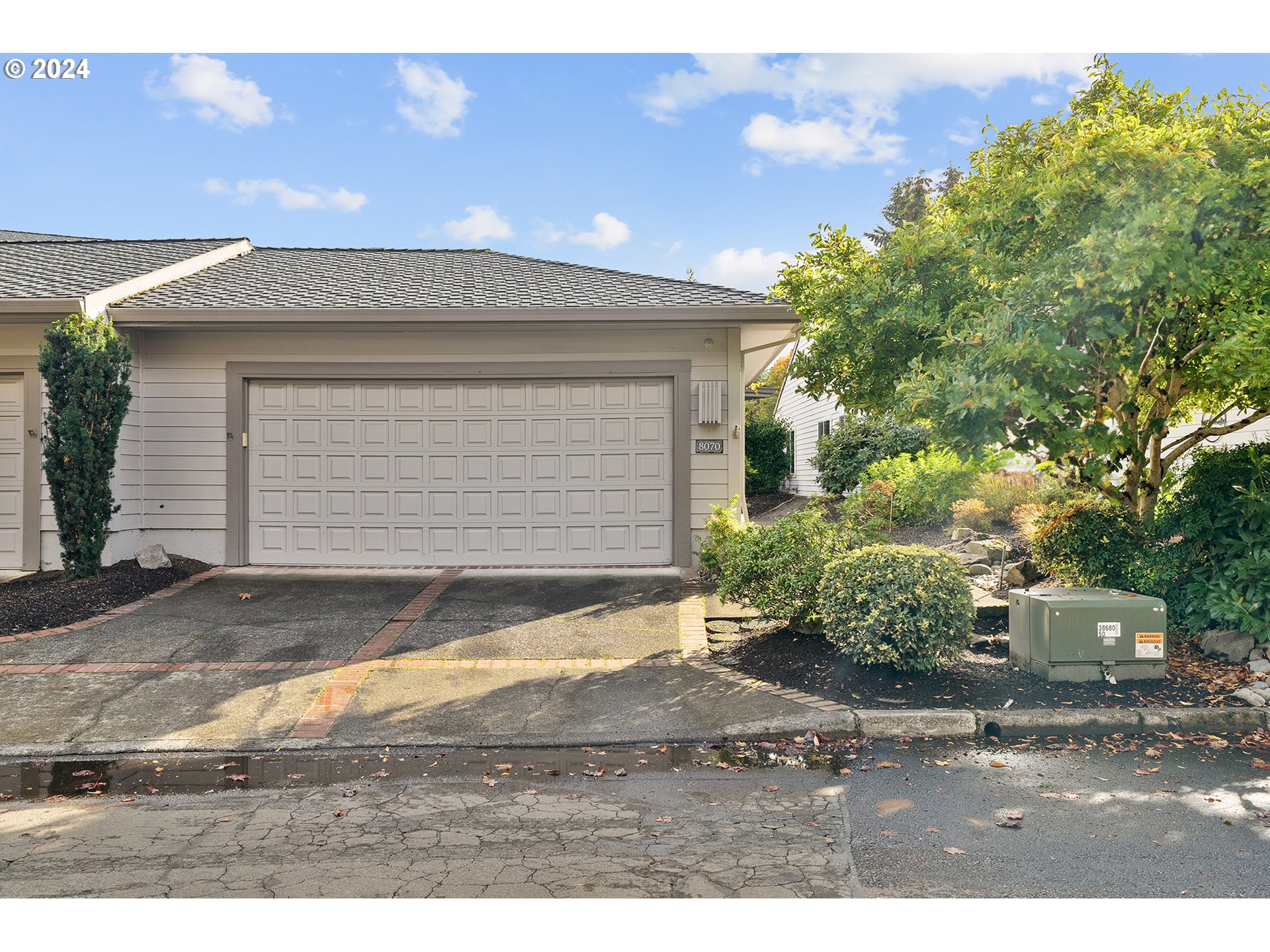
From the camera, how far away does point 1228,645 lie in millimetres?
6477

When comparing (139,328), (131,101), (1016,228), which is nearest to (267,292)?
(139,328)

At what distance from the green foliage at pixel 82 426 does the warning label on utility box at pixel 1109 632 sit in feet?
32.2

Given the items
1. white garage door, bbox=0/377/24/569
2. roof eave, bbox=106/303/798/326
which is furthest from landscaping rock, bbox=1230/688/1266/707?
white garage door, bbox=0/377/24/569

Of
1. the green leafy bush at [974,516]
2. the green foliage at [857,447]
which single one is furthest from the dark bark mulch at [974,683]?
the green foliage at [857,447]

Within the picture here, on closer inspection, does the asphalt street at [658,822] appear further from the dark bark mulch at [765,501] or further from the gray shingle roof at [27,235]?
the gray shingle roof at [27,235]

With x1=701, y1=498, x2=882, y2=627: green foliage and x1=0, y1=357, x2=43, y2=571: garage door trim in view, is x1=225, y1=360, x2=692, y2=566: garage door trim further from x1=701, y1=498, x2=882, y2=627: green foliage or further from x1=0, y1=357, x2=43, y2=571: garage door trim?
x1=701, y1=498, x2=882, y2=627: green foliage

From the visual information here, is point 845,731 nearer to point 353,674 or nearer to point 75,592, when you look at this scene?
point 353,674

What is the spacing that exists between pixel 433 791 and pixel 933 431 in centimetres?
444

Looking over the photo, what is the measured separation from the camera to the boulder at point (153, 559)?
32.4 feet

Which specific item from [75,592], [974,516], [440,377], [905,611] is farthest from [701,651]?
[974,516]

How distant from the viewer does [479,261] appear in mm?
14141

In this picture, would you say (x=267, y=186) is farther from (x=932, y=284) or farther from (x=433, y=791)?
(x=433, y=791)

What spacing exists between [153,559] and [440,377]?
13.2ft

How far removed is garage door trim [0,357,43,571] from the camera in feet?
33.0
